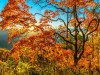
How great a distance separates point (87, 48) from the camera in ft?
45.1

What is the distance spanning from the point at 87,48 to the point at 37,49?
27.4 feet

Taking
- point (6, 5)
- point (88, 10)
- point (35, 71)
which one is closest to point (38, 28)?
point (6, 5)

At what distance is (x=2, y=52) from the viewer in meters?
16.7

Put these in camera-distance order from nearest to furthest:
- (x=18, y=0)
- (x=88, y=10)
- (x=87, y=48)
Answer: (x=18, y=0), (x=88, y=10), (x=87, y=48)

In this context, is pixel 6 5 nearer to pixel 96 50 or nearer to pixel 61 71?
pixel 61 71

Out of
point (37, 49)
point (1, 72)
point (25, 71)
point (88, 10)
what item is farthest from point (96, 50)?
point (1, 72)

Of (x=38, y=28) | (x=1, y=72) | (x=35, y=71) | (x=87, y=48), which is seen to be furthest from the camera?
(x=87, y=48)

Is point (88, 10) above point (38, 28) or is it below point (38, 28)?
above

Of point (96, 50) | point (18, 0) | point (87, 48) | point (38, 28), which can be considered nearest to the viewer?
point (18, 0)

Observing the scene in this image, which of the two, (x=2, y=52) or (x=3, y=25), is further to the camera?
(x=2, y=52)

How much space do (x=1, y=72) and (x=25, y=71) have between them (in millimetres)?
1303

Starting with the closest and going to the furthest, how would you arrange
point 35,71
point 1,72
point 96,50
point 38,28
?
1. point 1,72
2. point 35,71
3. point 38,28
4. point 96,50

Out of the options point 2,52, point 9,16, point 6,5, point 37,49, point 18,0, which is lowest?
point 2,52

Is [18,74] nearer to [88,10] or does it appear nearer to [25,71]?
[25,71]
